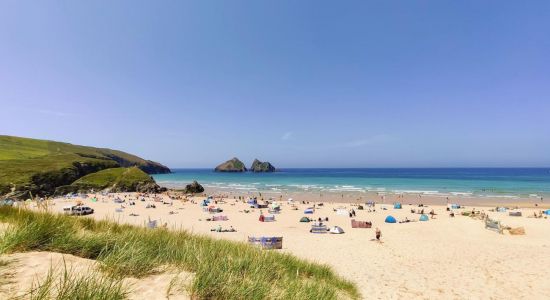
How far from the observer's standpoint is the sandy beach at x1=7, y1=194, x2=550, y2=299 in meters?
12.4

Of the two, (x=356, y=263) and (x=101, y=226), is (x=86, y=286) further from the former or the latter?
(x=356, y=263)

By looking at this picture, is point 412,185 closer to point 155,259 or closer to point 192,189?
point 192,189

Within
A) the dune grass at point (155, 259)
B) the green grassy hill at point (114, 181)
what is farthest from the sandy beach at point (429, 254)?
the green grassy hill at point (114, 181)

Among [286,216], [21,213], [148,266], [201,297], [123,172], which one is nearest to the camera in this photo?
[201,297]

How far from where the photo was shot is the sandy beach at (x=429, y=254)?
12.4 meters

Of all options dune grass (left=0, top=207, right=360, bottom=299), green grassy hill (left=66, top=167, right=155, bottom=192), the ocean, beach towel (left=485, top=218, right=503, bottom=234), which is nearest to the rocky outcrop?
green grassy hill (left=66, top=167, right=155, bottom=192)

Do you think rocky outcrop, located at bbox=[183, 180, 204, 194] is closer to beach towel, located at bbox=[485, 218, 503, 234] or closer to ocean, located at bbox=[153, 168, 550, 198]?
ocean, located at bbox=[153, 168, 550, 198]

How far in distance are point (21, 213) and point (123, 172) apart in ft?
264

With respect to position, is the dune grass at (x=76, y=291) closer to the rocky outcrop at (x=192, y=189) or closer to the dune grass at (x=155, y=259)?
the dune grass at (x=155, y=259)

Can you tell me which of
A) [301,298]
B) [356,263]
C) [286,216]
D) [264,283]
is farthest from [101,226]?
[286,216]

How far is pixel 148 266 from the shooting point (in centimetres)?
459

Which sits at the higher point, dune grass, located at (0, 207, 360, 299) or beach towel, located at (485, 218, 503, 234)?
dune grass, located at (0, 207, 360, 299)

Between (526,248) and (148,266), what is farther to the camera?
(526,248)

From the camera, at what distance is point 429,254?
61.7 feet
